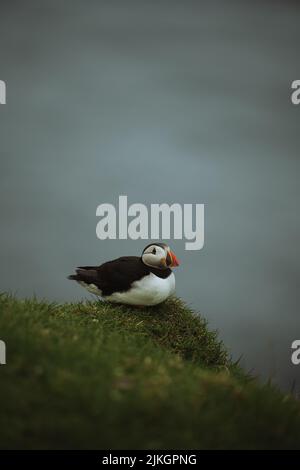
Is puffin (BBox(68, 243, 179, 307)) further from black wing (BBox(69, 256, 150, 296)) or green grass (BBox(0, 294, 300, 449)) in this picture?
green grass (BBox(0, 294, 300, 449))

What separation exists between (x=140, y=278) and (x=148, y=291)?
0.41 feet

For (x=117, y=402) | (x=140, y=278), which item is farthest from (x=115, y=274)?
(x=117, y=402)

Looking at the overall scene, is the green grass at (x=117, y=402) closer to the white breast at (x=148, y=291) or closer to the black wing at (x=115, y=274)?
the white breast at (x=148, y=291)

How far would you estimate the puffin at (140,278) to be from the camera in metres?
3.70

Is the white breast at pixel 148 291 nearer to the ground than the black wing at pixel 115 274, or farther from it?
nearer to the ground

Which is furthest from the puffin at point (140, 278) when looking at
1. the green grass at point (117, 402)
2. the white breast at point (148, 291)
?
the green grass at point (117, 402)

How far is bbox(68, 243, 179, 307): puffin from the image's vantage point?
12.1ft

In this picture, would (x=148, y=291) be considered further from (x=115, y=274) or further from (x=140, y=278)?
(x=115, y=274)

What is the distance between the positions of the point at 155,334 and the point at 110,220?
132 cm

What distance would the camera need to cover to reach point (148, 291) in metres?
3.67
